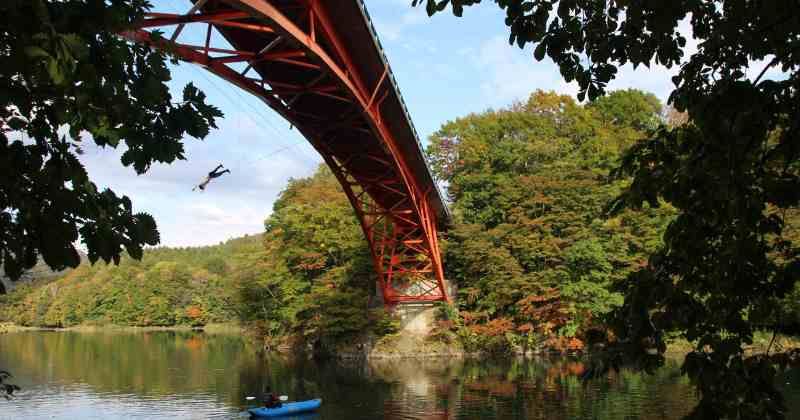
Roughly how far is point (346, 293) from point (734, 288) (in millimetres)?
25976

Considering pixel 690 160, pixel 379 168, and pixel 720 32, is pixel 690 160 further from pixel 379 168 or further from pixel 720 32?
pixel 379 168

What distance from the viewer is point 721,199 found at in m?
2.53

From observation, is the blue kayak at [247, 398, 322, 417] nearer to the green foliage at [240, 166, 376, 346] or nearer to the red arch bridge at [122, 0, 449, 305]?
the red arch bridge at [122, 0, 449, 305]

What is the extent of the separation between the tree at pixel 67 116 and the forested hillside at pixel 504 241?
21984mm

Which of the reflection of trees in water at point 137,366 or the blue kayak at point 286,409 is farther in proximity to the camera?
the reflection of trees in water at point 137,366

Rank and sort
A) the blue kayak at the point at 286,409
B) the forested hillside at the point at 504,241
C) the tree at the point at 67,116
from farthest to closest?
1. the forested hillside at the point at 504,241
2. the blue kayak at the point at 286,409
3. the tree at the point at 67,116

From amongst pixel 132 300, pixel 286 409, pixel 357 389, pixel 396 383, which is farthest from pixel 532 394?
pixel 132 300

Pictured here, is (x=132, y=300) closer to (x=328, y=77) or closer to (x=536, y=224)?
(x=536, y=224)

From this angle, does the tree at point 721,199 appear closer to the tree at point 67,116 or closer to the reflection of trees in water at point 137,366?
the tree at point 67,116

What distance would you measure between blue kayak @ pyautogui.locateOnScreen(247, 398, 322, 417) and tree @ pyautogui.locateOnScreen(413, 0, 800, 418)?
13437 millimetres

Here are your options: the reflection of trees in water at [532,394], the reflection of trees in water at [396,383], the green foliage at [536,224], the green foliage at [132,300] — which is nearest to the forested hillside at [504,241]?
the green foliage at [536,224]

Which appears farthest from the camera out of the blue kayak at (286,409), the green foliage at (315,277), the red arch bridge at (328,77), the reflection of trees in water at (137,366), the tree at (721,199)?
the green foliage at (315,277)

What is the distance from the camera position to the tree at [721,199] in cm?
239

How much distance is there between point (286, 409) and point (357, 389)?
4.00 metres
